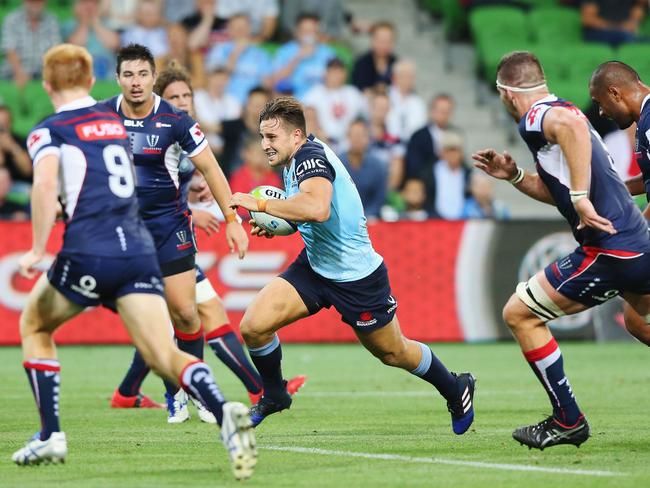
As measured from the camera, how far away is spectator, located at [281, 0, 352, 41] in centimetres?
2078

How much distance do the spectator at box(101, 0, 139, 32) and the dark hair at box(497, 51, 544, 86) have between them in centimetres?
1255

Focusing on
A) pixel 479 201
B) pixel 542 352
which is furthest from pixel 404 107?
pixel 542 352

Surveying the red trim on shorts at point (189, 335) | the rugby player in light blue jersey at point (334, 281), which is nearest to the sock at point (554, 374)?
the rugby player in light blue jersey at point (334, 281)

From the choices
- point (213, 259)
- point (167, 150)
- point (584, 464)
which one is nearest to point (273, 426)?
point (167, 150)

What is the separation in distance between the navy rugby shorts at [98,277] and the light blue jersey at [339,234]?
165 cm

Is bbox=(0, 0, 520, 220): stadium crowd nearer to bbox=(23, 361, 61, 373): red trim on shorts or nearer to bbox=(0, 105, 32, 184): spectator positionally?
bbox=(0, 105, 32, 184): spectator

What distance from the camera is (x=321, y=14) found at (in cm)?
2098

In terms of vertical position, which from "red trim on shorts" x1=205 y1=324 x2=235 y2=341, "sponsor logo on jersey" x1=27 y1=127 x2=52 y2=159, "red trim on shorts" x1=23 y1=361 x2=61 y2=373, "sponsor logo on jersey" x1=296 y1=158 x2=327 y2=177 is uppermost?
"sponsor logo on jersey" x1=27 y1=127 x2=52 y2=159

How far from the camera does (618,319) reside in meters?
16.2

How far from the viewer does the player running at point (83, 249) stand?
660 centimetres

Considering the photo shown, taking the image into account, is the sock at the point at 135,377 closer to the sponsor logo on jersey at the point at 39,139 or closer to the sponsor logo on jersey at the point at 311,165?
the sponsor logo on jersey at the point at 311,165

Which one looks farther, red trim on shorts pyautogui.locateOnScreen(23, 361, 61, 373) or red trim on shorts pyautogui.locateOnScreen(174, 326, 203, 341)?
red trim on shorts pyautogui.locateOnScreen(174, 326, 203, 341)

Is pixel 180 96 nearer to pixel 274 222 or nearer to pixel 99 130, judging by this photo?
pixel 274 222

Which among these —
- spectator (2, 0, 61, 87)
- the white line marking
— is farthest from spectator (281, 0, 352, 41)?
the white line marking
